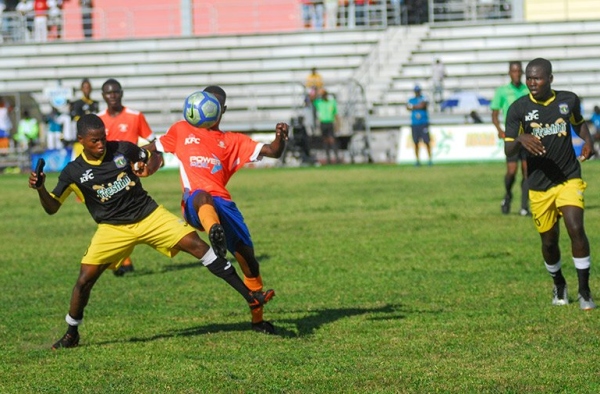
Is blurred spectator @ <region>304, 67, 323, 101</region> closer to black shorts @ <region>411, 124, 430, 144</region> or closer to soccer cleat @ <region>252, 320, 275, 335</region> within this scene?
black shorts @ <region>411, 124, 430, 144</region>

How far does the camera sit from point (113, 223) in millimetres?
9039

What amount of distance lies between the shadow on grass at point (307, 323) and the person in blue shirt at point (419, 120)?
69.5 feet

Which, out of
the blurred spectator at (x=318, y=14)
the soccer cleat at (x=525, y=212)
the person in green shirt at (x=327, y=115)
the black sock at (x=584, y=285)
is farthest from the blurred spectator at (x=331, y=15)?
the black sock at (x=584, y=285)

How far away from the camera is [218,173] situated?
9375 millimetres

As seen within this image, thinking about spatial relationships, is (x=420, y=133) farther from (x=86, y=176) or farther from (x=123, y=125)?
(x=86, y=176)

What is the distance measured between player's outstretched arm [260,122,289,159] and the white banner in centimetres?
2381

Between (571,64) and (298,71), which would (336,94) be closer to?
(298,71)

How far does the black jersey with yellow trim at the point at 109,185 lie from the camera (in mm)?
8953

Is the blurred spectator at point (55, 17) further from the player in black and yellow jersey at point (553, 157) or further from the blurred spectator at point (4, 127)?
the player in black and yellow jersey at point (553, 157)

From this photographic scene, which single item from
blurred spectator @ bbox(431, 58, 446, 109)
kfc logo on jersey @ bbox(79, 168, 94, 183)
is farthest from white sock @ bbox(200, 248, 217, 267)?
blurred spectator @ bbox(431, 58, 446, 109)

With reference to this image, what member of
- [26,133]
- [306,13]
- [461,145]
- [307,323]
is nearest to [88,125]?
[307,323]

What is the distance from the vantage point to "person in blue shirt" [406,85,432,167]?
31.2 m

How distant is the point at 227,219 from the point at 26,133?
94.5 ft

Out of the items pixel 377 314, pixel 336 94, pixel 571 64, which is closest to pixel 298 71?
pixel 336 94
